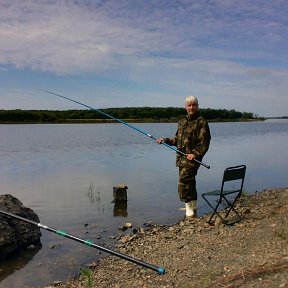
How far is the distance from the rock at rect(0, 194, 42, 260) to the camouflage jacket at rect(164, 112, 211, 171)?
3.32 m

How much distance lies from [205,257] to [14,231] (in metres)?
3.91

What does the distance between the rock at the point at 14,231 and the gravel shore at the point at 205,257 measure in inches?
68.7

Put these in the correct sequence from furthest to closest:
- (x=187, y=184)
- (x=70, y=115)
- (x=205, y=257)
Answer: (x=70, y=115) → (x=187, y=184) → (x=205, y=257)

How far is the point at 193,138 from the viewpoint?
7.96 metres

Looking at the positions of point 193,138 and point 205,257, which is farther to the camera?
point 193,138

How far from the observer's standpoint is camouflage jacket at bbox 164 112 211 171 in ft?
25.6

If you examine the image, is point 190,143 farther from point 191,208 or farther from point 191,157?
point 191,208

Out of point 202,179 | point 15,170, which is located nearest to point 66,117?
point 15,170

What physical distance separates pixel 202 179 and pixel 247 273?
11482 millimetres

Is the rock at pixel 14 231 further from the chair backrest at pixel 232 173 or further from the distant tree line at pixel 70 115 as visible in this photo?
the distant tree line at pixel 70 115

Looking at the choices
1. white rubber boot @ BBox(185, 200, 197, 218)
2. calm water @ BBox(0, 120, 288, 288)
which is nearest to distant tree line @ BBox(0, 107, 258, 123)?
calm water @ BBox(0, 120, 288, 288)

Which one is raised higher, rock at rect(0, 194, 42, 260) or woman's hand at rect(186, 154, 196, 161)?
woman's hand at rect(186, 154, 196, 161)

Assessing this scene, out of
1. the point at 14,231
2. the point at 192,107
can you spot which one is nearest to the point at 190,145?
the point at 192,107

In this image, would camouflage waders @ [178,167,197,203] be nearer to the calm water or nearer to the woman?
the woman
